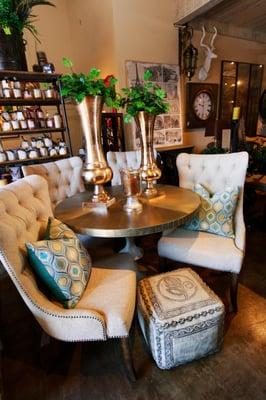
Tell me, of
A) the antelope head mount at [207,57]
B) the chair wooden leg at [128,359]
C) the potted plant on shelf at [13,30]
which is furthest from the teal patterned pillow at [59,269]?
the antelope head mount at [207,57]

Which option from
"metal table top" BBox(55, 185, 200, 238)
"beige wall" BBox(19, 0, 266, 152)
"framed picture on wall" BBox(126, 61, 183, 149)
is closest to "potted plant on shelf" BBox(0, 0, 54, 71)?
"beige wall" BBox(19, 0, 266, 152)

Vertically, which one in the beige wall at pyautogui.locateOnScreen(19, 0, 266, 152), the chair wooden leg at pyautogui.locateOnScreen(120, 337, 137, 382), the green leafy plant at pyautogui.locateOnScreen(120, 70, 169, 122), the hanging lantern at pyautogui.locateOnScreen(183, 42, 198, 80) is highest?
the beige wall at pyautogui.locateOnScreen(19, 0, 266, 152)

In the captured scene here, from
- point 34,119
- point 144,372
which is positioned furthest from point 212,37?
point 144,372

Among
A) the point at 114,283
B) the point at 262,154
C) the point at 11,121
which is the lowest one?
the point at 114,283

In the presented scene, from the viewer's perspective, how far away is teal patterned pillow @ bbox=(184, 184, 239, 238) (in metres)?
1.64

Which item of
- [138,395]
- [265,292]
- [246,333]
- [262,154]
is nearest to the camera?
[138,395]

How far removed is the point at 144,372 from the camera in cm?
126

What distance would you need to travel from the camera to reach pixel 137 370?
50.2 inches

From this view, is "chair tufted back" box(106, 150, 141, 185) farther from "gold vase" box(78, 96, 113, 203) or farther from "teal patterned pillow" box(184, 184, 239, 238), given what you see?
"teal patterned pillow" box(184, 184, 239, 238)

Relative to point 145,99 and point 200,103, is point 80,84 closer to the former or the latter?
point 145,99

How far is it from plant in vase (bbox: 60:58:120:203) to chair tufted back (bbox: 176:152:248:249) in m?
0.72

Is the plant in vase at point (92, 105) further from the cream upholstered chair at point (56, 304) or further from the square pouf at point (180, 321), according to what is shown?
the square pouf at point (180, 321)

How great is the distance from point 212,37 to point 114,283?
418cm

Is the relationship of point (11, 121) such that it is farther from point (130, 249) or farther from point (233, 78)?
point (233, 78)
